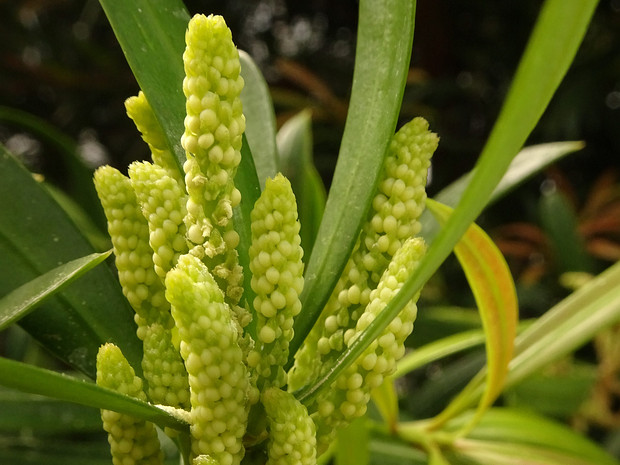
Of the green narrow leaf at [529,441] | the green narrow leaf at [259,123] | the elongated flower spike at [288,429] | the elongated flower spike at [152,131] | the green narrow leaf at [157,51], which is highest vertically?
the green narrow leaf at [259,123]

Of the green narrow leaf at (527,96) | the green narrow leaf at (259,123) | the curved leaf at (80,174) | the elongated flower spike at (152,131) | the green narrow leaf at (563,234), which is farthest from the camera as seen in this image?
the green narrow leaf at (563,234)

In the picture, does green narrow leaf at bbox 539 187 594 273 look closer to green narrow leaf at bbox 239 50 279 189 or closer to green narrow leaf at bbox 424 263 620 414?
green narrow leaf at bbox 424 263 620 414

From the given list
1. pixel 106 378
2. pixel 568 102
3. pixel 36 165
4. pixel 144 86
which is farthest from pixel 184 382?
pixel 36 165

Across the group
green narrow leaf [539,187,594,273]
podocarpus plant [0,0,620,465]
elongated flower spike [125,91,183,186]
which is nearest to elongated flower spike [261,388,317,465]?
podocarpus plant [0,0,620,465]

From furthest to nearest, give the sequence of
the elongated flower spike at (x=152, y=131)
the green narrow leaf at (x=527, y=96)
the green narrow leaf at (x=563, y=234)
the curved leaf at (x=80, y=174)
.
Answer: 1. the green narrow leaf at (x=563, y=234)
2. the curved leaf at (x=80, y=174)
3. the elongated flower spike at (x=152, y=131)
4. the green narrow leaf at (x=527, y=96)

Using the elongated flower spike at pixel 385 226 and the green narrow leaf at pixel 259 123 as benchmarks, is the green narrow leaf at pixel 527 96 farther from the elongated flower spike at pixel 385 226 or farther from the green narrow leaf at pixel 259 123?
the green narrow leaf at pixel 259 123

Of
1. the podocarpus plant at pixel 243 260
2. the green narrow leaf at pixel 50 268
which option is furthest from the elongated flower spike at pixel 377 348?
the green narrow leaf at pixel 50 268

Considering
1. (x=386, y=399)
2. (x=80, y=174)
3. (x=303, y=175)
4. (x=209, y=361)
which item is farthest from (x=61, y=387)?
(x=80, y=174)
